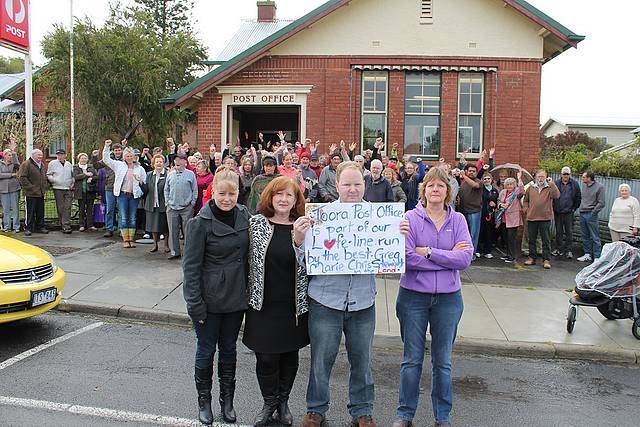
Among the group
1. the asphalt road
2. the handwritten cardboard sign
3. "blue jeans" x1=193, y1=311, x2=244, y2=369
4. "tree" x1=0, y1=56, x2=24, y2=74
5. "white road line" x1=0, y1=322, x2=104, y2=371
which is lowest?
the asphalt road

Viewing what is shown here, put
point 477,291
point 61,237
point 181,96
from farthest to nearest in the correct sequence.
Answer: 1. point 181,96
2. point 61,237
3. point 477,291

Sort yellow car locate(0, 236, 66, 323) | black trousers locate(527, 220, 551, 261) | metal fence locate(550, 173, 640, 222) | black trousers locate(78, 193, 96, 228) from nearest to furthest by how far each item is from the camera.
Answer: yellow car locate(0, 236, 66, 323) < black trousers locate(527, 220, 551, 261) < metal fence locate(550, 173, 640, 222) < black trousers locate(78, 193, 96, 228)

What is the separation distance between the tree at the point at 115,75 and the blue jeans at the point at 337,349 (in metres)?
23.4

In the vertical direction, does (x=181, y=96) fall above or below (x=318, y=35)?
below

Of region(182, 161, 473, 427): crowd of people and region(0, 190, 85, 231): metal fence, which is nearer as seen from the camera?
region(182, 161, 473, 427): crowd of people

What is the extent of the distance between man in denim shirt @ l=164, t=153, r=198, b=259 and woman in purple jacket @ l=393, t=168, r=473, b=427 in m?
7.03

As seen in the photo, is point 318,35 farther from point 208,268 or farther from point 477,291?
point 208,268

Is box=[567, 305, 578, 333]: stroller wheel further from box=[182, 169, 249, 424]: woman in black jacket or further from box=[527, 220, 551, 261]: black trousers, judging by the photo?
box=[182, 169, 249, 424]: woman in black jacket

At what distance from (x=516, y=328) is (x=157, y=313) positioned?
15.3ft

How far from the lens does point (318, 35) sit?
15.8 metres

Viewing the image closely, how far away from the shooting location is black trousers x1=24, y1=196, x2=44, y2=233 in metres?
13.2

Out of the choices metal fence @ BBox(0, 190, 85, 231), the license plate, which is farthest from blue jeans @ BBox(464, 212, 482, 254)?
metal fence @ BBox(0, 190, 85, 231)

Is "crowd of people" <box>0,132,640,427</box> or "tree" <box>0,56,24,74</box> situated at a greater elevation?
"tree" <box>0,56,24,74</box>

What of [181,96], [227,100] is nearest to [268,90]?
[227,100]
